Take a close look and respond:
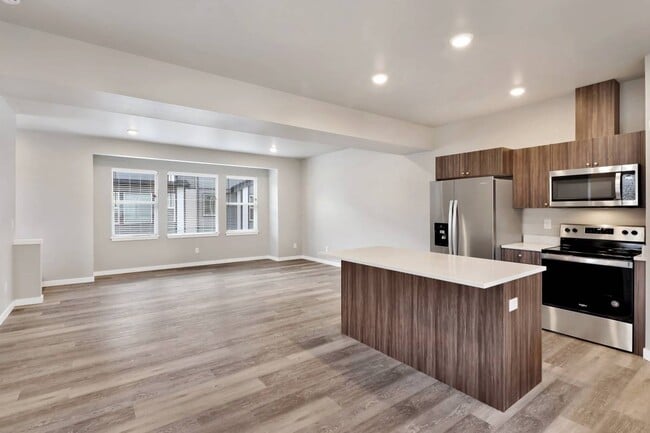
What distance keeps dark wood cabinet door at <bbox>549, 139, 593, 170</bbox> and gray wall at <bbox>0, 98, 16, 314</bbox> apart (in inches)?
250

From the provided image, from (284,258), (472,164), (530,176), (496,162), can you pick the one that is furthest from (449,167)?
(284,258)

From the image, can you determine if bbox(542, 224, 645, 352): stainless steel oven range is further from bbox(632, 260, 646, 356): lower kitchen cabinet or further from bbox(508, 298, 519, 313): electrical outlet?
bbox(508, 298, 519, 313): electrical outlet

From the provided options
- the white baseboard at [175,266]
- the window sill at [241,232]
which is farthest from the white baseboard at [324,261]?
the window sill at [241,232]

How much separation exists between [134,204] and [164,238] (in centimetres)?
96

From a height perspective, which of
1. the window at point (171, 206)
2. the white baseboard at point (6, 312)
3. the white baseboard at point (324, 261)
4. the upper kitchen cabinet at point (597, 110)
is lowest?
the white baseboard at point (6, 312)

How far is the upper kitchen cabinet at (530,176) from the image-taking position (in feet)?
12.8

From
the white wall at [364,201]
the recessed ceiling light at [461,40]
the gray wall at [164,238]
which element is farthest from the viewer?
the gray wall at [164,238]

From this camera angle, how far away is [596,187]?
137 inches

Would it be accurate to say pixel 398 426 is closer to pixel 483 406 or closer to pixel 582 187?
pixel 483 406

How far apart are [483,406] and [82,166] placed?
7164 millimetres

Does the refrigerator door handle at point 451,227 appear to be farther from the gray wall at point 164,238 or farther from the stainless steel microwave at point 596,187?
the gray wall at point 164,238

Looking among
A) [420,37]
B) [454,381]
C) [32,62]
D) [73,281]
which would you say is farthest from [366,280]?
[73,281]

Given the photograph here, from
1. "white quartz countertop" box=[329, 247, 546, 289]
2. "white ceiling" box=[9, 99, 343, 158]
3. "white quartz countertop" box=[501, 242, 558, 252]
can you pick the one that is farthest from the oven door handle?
"white ceiling" box=[9, 99, 343, 158]

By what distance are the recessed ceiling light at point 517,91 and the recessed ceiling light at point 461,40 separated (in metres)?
1.38
